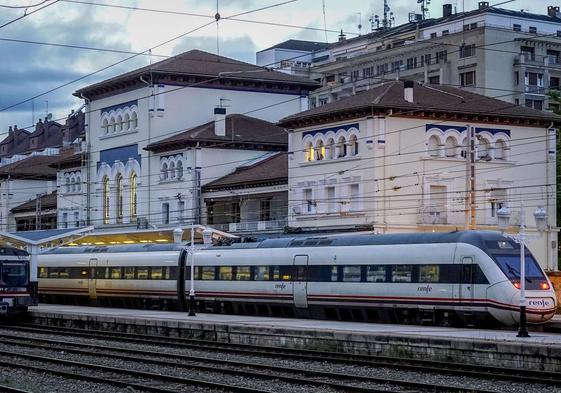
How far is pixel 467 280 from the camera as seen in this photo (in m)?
34.1

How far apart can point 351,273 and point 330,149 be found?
23.4m

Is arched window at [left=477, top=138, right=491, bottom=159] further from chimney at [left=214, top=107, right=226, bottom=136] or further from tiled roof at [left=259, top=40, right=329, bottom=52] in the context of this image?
tiled roof at [left=259, top=40, right=329, bottom=52]

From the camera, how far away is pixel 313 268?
40.2 metres

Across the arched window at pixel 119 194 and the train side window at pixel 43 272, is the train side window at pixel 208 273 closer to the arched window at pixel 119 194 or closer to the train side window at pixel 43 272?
the train side window at pixel 43 272

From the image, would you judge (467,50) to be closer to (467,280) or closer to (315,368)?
(467,280)

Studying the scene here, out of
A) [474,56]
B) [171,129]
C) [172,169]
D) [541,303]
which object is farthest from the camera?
[474,56]

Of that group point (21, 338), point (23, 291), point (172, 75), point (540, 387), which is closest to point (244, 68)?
point (172, 75)

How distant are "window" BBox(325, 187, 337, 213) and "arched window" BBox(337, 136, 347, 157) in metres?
1.87

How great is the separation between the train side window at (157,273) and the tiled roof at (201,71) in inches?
947

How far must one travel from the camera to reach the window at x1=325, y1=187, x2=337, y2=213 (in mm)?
60531

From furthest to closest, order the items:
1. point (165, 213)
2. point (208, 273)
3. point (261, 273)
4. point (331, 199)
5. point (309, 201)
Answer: point (165, 213), point (309, 201), point (331, 199), point (208, 273), point (261, 273)

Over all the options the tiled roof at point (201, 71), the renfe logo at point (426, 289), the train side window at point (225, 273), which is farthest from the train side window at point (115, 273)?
the tiled roof at point (201, 71)

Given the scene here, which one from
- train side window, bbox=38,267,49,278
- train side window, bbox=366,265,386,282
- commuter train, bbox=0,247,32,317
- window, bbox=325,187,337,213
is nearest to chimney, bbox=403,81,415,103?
window, bbox=325,187,337,213

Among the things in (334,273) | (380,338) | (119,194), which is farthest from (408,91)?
(380,338)
